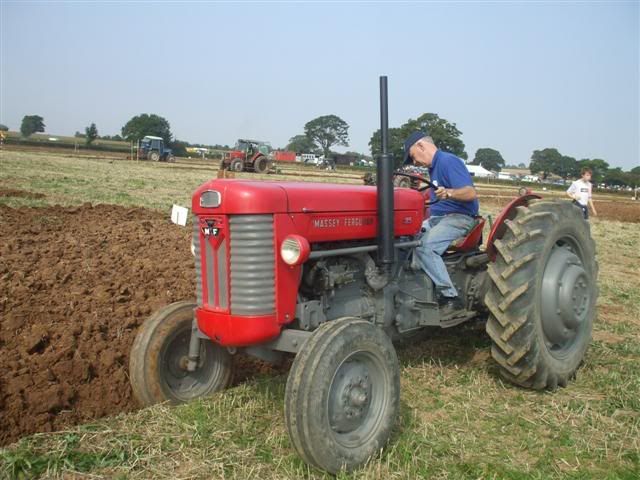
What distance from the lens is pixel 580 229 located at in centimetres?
458

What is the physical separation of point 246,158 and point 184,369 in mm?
28278

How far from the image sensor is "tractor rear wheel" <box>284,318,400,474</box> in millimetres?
2857

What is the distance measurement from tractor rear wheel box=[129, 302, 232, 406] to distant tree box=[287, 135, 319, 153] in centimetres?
9276

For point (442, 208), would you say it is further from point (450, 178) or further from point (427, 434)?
point (427, 434)

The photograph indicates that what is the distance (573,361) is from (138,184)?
50.8ft

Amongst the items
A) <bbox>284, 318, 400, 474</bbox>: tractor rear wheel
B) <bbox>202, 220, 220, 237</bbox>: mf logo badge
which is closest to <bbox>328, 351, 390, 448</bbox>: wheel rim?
<bbox>284, 318, 400, 474</bbox>: tractor rear wheel

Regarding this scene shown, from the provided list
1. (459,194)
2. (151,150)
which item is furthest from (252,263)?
(151,150)

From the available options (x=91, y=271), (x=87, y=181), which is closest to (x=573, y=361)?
(x=91, y=271)

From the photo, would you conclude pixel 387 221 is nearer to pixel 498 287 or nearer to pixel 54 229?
pixel 498 287

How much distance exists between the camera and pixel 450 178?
14.4 feet

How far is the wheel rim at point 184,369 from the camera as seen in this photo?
3.87 meters

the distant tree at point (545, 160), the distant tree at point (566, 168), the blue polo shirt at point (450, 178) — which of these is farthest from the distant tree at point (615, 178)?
the blue polo shirt at point (450, 178)

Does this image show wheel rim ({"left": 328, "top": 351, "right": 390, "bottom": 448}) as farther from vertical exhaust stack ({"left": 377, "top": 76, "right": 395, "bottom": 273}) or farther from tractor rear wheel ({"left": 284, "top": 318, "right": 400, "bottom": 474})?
vertical exhaust stack ({"left": 377, "top": 76, "right": 395, "bottom": 273})

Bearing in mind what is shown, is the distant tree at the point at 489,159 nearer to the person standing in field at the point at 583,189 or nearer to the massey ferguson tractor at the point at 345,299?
the person standing in field at the point at 583,189
